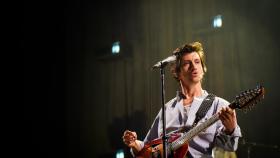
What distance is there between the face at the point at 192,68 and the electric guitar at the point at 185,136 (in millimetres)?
549

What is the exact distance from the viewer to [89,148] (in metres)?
4.81

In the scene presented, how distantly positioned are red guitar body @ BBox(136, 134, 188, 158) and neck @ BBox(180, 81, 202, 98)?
1.56ft

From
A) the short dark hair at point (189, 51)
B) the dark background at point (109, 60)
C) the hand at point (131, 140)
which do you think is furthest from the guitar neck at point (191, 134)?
the dark background at point (109, 60)

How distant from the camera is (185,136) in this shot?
3.08 meters

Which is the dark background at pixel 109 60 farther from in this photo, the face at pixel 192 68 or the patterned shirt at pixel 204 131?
the patterned shirt at pixel 204 131

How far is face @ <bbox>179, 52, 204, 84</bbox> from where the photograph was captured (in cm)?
344

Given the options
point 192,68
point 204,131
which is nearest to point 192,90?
point 192,68

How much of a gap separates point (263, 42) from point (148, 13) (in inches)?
57.3

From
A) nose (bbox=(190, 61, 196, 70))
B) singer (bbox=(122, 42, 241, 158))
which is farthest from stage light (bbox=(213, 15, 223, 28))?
nose (bbox=(190, 61, 196, 70))

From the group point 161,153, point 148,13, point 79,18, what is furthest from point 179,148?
point 79,18

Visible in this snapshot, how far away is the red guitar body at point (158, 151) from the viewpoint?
3.07 metres

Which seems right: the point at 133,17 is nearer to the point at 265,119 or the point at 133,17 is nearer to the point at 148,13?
the point at 148,13

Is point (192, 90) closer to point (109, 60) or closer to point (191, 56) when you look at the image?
point (191, 56)

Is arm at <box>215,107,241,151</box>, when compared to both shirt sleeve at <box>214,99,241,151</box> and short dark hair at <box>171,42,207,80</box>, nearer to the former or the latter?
shirt sleeve at <box>214,99,241,151</box>
